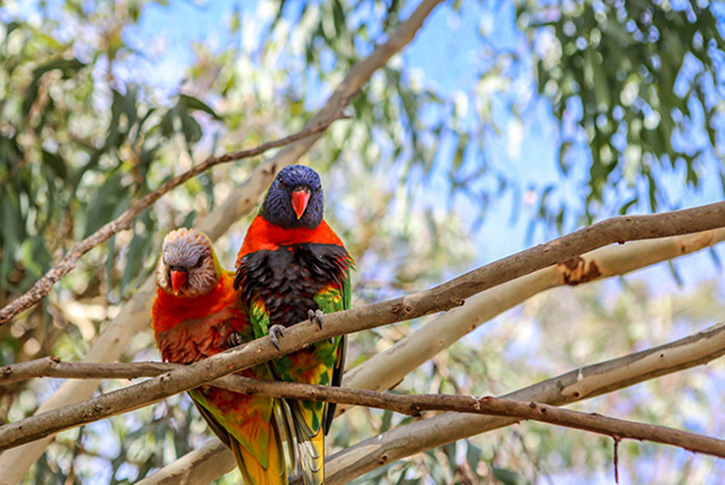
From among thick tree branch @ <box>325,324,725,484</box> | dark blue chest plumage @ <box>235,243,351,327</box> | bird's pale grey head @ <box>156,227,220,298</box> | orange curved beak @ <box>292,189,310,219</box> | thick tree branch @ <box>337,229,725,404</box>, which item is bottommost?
thick tree branch @ <box>325,324,725,484</box>

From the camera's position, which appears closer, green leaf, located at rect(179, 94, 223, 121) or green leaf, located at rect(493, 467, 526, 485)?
green leaf, located at rect(493, 467, 526, 485)

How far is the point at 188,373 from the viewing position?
4.09 ft

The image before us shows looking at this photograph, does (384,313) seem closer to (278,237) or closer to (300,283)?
(300,283)

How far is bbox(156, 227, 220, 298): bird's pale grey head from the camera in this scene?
169 centimetres

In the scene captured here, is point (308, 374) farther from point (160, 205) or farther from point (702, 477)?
point (702, 477)

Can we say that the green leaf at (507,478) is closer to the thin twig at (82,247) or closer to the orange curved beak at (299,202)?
the orange curved beak at (299,202)

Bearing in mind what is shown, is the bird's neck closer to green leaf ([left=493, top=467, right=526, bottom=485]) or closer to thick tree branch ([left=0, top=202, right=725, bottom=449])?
thick tree branch ([left=0, top=202, right=725, bottom=449])

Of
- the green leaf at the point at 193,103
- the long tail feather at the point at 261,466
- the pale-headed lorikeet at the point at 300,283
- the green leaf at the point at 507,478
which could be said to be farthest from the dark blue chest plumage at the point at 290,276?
the green leaf at the point at 507,478

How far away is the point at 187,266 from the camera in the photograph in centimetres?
170

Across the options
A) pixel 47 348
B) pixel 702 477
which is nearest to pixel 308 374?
pixel 47 348

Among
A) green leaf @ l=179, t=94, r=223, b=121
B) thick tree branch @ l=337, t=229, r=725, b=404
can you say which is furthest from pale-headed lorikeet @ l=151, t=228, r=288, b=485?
green leaf @ l=179, t=94, r=223, b=121

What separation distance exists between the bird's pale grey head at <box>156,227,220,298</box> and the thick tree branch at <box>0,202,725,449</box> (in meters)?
0.47

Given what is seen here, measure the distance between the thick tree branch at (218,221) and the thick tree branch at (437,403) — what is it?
1.70 ft

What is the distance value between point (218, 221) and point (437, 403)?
1155 millimetres
